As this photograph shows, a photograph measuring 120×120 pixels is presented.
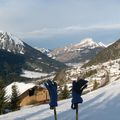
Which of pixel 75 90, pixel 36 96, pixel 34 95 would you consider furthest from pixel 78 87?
pixel 34 95

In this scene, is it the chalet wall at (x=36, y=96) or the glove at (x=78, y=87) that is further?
the chalet wall at (x=36, y=96)

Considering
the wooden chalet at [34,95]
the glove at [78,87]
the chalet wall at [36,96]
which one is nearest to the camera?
the glove at [78,87]

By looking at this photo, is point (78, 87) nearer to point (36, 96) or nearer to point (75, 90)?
point (75, 90)

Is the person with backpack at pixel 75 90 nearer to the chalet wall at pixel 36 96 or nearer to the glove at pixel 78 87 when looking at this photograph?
the glove at pixel 78 87

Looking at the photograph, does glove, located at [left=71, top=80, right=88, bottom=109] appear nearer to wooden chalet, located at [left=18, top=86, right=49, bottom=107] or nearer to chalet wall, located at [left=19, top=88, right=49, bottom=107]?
wooden chalet, located at [left=18, top=86, right=49, bottom=107]

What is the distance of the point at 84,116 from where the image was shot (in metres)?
15.3

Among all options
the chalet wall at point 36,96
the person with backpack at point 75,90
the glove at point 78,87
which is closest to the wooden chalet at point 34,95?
the chalet wall at point 36,96

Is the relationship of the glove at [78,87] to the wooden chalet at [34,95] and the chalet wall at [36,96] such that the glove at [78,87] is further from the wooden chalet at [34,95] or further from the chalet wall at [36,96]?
the chalet wall at [36,96]

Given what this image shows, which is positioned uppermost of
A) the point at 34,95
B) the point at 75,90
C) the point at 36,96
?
the point at 34,95

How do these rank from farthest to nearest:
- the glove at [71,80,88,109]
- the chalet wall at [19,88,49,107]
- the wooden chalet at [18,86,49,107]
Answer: the chalet wall at [19,88,49,107], the wooden chalet at [18,86,49,107], the glove at [71,80,88,109]

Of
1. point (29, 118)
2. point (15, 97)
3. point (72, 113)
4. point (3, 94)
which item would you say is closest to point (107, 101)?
point (72, 113)

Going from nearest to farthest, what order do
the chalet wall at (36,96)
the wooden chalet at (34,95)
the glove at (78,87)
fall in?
the glove at (78,87) → the wooden chalet at (34,95) → the chalet wall at (36,96)

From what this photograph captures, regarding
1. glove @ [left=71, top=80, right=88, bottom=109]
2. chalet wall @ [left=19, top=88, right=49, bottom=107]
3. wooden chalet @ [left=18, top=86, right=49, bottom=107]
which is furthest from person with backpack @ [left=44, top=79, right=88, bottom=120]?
chalet wall @ [left=19, top=88, right=49, bottom=107]

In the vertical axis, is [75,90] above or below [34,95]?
below
